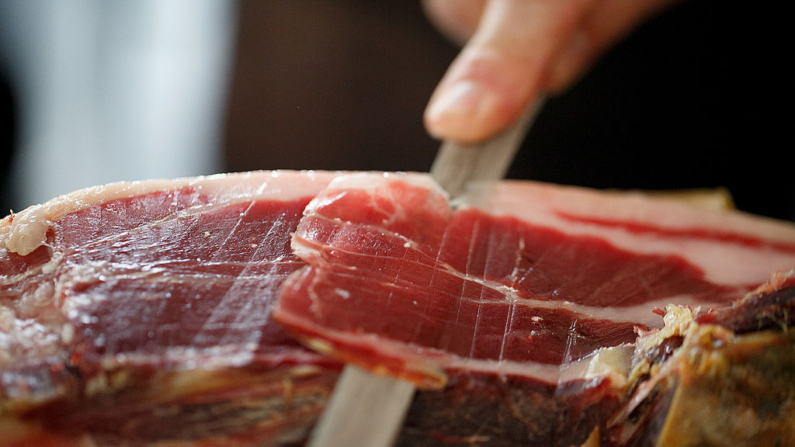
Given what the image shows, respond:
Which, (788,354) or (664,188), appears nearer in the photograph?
(788,354)

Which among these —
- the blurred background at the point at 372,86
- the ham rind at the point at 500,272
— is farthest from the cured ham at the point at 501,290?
the blurred background at the point at 372,86

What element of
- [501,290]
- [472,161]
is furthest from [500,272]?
[472,161]

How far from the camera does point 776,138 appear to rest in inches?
154

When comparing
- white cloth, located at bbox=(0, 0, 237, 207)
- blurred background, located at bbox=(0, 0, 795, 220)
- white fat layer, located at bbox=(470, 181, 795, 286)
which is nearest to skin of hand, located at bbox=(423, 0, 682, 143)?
white fat layer, located at bbox=(470, 181, 795, 286)

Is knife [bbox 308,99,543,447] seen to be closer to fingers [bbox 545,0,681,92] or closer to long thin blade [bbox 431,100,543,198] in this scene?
long thin blade [bbox 431,100,543,198]

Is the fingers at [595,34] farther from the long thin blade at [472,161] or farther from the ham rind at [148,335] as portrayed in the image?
the ham rind at [148,335]

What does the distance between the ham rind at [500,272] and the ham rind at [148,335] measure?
0.35 ft

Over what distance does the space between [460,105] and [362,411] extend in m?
1.53

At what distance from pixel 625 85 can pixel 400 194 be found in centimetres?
279

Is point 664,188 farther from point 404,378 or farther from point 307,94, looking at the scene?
point 404,378

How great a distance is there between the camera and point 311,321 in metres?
1.36

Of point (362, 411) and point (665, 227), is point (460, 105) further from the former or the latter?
point (362, 411)

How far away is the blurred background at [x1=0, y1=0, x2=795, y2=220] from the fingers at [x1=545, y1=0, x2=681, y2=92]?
1.02 ft

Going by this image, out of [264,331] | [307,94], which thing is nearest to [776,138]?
[307,94]
